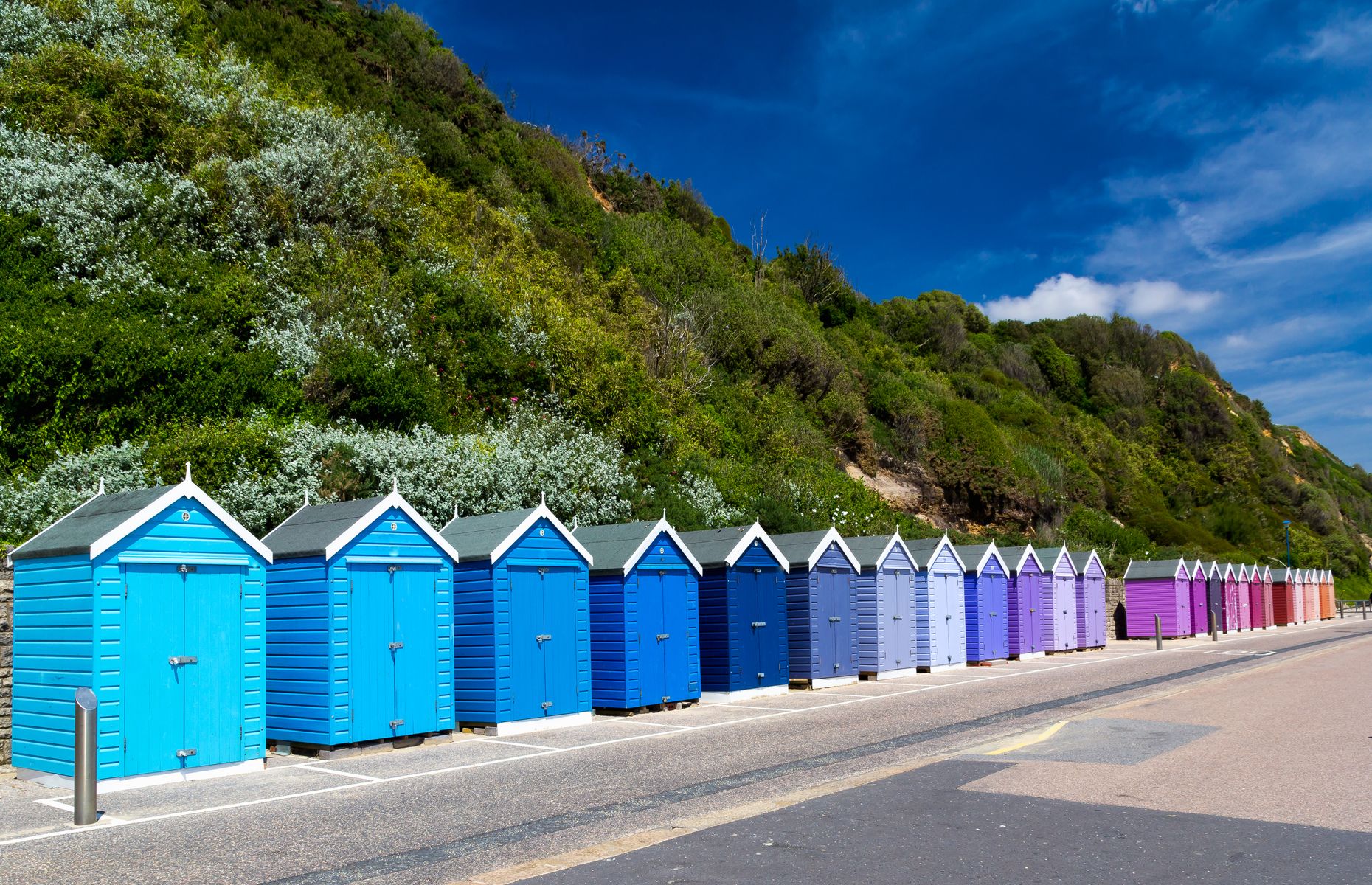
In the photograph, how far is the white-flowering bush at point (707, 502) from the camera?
94.0 ft

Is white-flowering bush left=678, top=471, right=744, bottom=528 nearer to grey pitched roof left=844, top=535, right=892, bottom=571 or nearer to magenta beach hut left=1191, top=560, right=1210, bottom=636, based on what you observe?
grey pitched roof left=844, top=535, right=892, bottom=571

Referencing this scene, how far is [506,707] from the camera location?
15023mm

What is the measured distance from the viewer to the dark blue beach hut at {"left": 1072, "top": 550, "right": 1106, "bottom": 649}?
34.8 meters

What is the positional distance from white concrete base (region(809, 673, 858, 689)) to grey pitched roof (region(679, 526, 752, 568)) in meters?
3.79

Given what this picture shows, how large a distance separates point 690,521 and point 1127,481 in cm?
5303

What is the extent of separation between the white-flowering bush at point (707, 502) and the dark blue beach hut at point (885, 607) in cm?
446

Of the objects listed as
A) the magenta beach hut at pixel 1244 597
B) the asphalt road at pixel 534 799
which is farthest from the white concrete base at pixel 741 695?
the magenta beach hut at pixel 1244 597

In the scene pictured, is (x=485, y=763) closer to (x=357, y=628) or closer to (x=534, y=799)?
(x=357, y=628)

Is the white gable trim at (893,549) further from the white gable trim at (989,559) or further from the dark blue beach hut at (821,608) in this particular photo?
the white gable trim at (989,559)

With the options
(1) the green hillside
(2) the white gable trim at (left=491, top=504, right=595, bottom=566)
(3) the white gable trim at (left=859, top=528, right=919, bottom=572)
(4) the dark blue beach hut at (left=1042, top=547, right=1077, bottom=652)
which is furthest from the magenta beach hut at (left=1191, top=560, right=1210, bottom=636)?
(2) the white gable trim at (left=491, top=504, right=595, bottom=566)

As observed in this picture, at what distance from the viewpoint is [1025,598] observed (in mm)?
31109

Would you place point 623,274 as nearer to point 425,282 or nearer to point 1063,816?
point 425,282

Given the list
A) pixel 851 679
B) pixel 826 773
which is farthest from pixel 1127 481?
pixel 826 773

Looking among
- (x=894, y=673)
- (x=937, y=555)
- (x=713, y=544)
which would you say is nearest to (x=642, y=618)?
(x=713, y=544)
